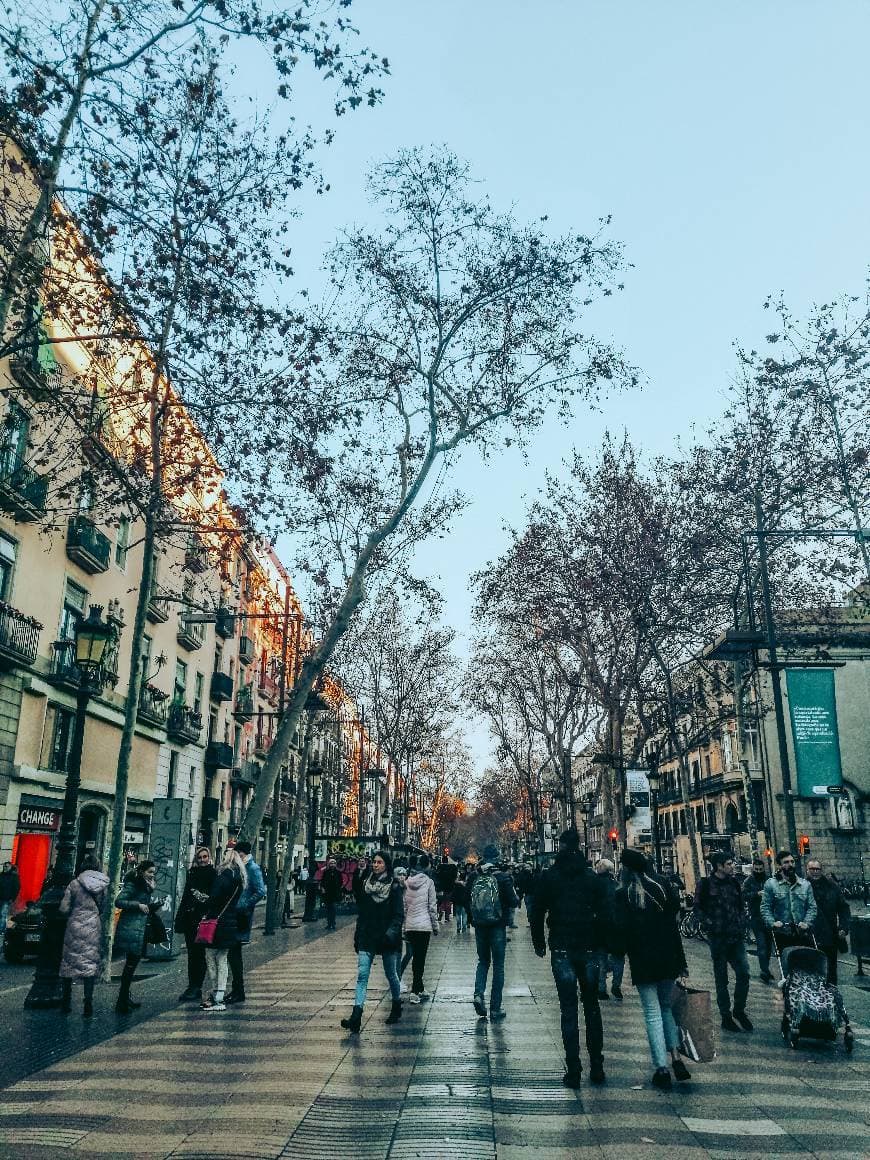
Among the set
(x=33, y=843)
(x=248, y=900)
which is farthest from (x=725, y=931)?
(x=33, y=843)

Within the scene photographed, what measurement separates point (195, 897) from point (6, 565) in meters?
12.0

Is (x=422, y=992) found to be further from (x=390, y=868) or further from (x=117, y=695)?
(x=117, y=695)

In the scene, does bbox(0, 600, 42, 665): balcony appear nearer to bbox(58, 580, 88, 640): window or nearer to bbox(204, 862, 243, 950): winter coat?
bbox(58, 580, 88, 640): window

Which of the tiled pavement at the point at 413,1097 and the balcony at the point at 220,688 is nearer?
the tiled pavement at the point at 413,1097

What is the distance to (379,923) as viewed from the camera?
9.19m

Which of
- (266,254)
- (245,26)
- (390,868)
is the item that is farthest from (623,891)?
(245,26)

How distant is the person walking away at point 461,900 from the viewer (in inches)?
824

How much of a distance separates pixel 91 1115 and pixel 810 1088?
5.06 m

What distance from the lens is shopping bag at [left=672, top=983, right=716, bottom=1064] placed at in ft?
22.5

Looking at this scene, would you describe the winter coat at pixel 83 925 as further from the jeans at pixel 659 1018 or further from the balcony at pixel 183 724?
the balcony at pixel 183 724

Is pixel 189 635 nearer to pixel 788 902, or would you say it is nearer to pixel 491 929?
pixel 491 929

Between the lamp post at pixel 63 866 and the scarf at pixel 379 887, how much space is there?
3.71m

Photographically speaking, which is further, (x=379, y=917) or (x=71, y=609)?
(x=71, y=609)

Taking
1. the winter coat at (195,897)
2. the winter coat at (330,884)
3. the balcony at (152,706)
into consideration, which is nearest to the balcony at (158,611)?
the balcony at (152,706)
